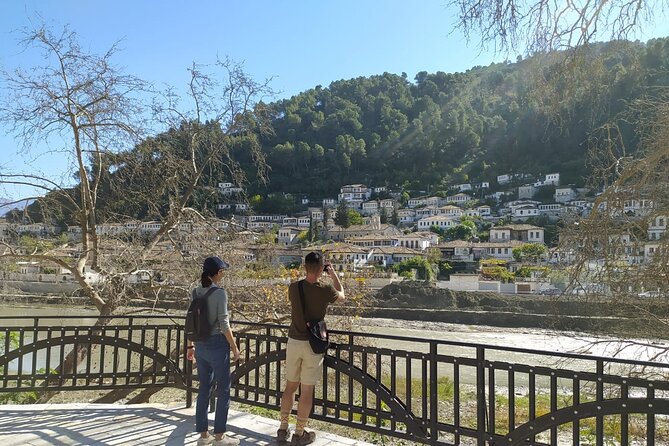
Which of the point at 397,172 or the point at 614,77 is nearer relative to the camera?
the point at 614,77

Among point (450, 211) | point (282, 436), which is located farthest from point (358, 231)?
point (282, 436)

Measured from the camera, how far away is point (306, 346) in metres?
3.90

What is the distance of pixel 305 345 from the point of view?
3902 millimetres

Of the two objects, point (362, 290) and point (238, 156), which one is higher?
point (238, 156)

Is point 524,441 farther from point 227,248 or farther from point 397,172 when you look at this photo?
point 397,172

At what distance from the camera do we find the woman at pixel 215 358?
3895mm

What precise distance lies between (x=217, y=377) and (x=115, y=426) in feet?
4.28

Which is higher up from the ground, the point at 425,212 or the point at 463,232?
the point at 425,212

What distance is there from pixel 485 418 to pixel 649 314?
4640 millimetres

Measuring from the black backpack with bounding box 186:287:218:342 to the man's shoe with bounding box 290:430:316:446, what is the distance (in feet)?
3.59

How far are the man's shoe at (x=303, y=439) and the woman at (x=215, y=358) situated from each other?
0.46 m

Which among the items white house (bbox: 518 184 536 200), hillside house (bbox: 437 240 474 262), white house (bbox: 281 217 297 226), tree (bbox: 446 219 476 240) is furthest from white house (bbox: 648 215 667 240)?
white house (bbox: 518 184 536 200)

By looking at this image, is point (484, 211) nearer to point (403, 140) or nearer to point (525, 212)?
point (525, 212)

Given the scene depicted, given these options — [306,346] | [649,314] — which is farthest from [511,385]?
[649,314]
